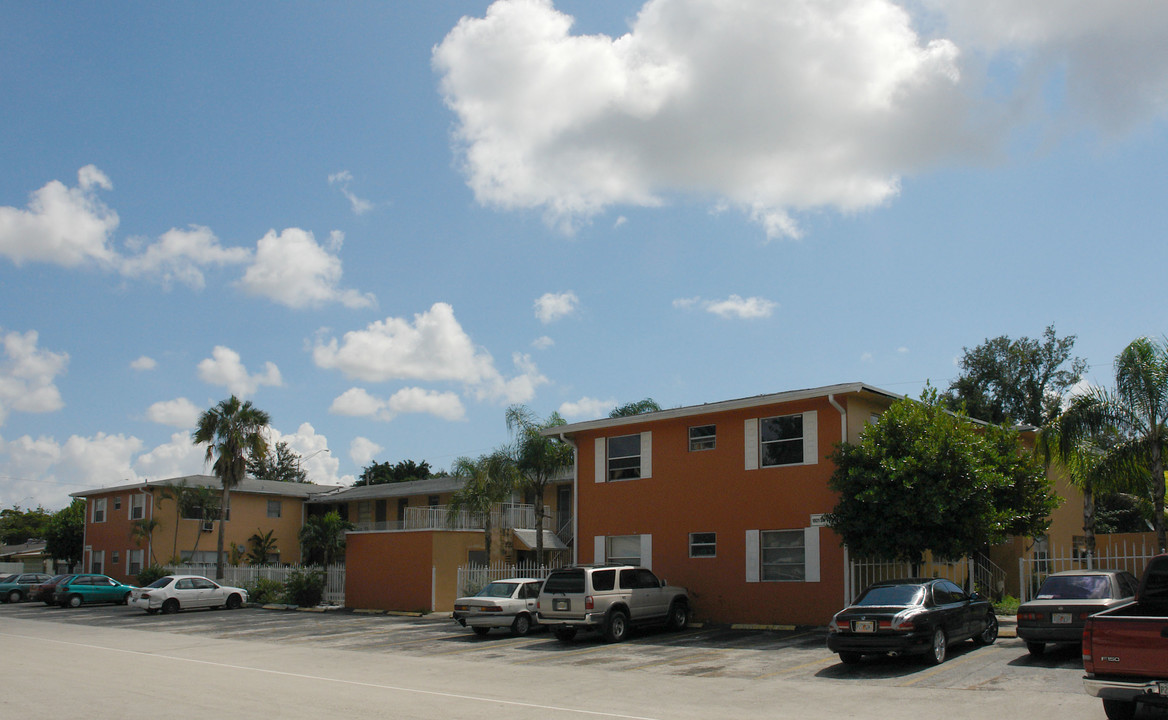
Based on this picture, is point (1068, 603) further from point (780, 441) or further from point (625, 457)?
point (625, 457)

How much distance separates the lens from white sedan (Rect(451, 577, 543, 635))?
21.6 metres

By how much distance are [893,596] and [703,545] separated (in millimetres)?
9033

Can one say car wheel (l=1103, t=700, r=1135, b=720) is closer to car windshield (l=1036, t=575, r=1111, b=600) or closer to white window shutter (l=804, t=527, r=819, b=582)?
car windshield (l=1036, t=575, r=1111, b=600)

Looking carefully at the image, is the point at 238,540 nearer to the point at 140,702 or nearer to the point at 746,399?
the point at 746,399

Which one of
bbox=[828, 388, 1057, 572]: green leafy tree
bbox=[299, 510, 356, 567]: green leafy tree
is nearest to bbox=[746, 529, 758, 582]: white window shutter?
bbox=[828, 388, 1057, 572]: green leafy tree

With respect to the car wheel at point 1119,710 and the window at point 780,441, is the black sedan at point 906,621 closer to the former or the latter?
the car wheel at point 1119,710

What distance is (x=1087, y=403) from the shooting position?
66.3 feet

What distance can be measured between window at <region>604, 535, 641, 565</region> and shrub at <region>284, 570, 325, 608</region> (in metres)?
12.6

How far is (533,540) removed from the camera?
1371 inches

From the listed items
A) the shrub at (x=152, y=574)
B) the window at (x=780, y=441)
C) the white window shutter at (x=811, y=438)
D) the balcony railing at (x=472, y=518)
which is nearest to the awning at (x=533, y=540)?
the balcony railing at (x=472, y=518)

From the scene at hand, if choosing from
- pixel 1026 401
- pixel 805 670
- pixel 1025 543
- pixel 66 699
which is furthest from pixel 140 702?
pixel 1026 401

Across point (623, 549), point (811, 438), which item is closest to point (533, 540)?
point (623, 549)

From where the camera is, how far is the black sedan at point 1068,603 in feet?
46.1

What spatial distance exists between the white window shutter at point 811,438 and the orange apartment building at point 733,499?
24mm
